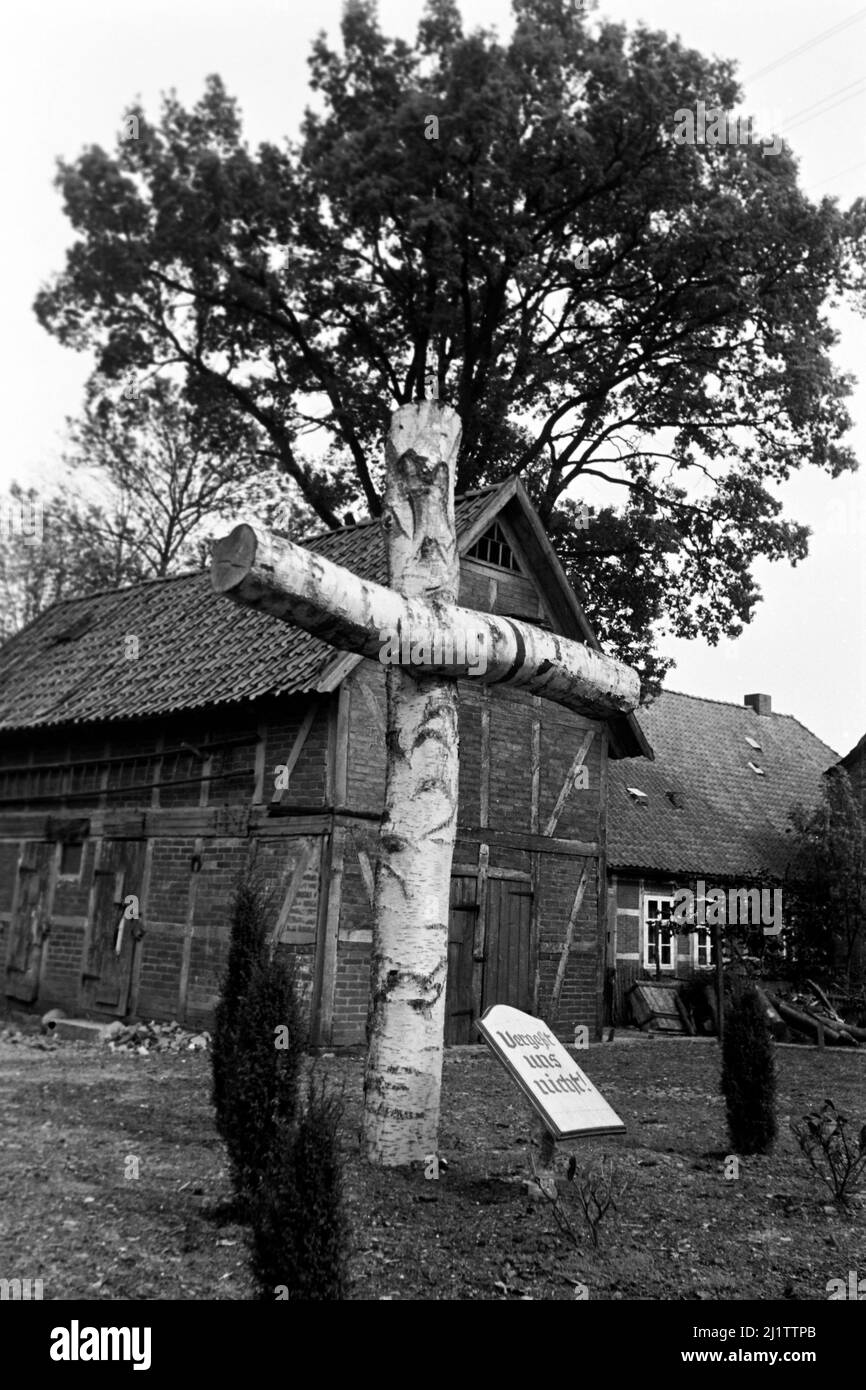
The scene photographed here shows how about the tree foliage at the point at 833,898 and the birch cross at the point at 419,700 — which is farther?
the tree foliage at the point at 833,898

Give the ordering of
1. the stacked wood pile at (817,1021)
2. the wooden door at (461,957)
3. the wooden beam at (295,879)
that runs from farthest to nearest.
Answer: the stacked wood pile at (817,1021), the wooden door at (461,957), the wooden beam at (295,879)

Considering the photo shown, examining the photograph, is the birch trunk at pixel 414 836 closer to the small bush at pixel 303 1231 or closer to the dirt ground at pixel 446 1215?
the dirt ground at pixel 446 1215

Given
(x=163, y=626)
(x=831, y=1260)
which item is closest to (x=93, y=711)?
(x=163, y=626)

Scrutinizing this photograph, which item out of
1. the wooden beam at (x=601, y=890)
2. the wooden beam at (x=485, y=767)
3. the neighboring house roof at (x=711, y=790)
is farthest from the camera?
the neighboring house roof at (x=711, y=790)

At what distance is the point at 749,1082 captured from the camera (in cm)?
806

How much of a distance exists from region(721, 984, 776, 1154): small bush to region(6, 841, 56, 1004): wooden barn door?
36.4ft

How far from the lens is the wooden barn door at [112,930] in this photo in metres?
14.9

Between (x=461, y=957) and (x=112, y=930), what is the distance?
4.65 m

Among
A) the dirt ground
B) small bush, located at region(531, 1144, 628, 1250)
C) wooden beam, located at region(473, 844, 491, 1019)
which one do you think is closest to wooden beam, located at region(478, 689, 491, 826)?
wooden beam, located at region(473, 844, 491, 1019)

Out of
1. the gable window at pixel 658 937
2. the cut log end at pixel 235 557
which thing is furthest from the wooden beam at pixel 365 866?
the gable window at pixel 658 937

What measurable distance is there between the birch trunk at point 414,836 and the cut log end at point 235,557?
1.37 metres

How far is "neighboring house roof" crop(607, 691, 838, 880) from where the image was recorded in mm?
23969

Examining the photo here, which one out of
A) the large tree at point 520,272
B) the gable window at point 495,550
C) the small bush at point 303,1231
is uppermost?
the large tree at point 520,272
